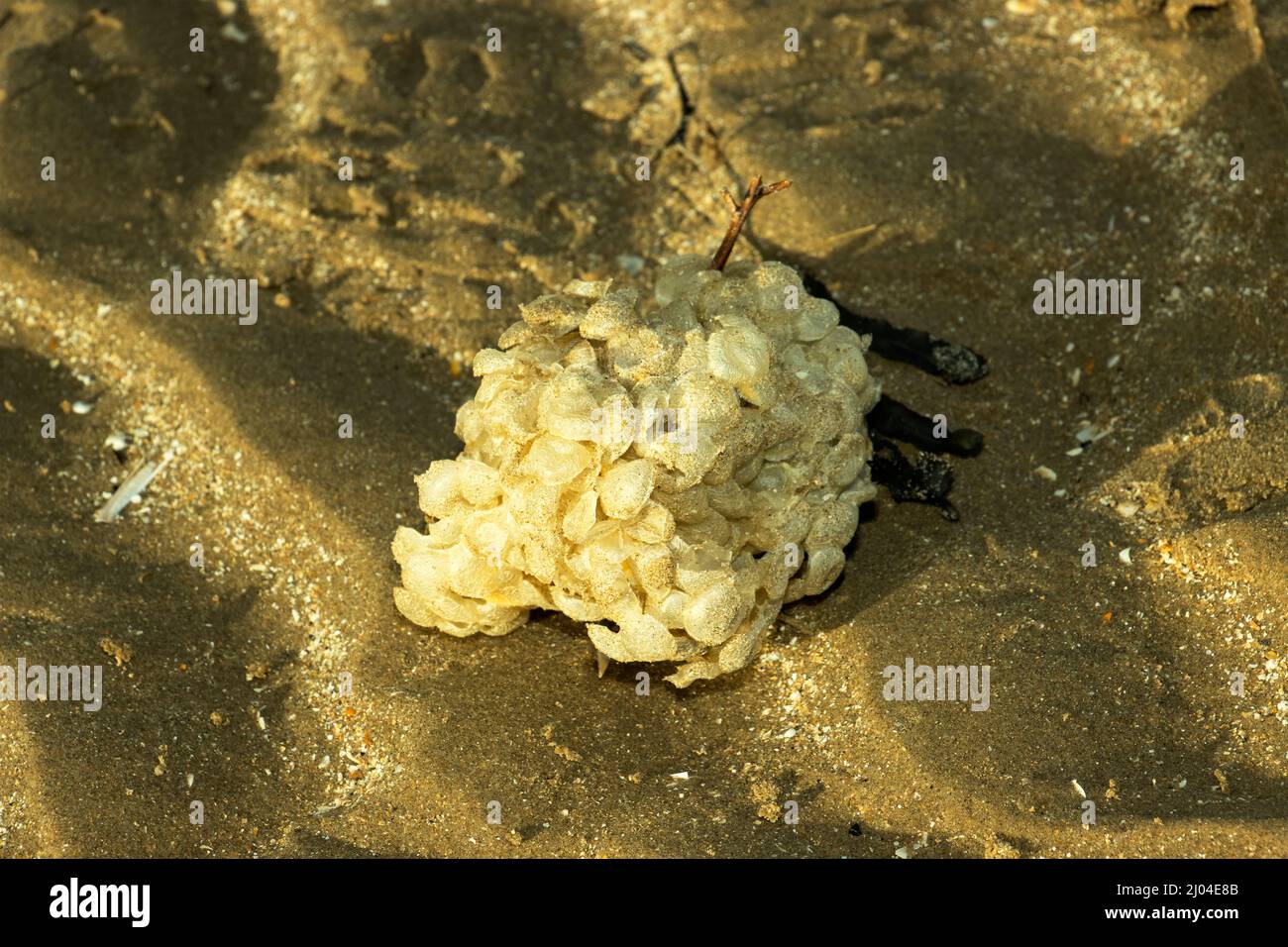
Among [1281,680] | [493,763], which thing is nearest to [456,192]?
[493,763]

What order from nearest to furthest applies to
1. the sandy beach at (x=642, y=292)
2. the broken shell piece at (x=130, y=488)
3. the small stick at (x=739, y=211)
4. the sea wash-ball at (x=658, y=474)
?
the sea wash-ball at (x=658, y=474)
the sandy beach at (x=642, y=292)
the small stick at (x=739, y=211)
the broken shell piece at (x=130, y=488)

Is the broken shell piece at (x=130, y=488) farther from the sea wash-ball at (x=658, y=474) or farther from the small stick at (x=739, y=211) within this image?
the small stick at (x=739, y=211)

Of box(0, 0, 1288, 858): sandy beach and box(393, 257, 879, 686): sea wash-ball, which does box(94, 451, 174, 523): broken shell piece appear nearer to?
box(0, 0, 1288, 858): sandy beach

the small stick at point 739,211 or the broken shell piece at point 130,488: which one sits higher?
the small stick at point 739,211

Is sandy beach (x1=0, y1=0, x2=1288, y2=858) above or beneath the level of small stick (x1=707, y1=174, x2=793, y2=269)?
beneath

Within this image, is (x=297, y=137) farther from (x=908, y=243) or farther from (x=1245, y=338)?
(x=1245, y=338)

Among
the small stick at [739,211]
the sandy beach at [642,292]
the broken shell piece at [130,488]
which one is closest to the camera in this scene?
the sandy beach at [642,292]

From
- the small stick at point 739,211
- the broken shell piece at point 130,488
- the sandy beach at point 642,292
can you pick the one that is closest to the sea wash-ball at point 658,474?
the small stick at point 739,211

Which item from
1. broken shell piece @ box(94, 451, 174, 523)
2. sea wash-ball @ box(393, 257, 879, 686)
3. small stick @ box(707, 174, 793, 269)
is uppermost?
small stick @ box(707, 174, 793, 269)

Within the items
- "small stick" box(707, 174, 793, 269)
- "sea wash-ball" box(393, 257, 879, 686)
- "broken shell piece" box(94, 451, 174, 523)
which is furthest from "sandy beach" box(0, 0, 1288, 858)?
"small stick" box(707, 174, 793, 269)
